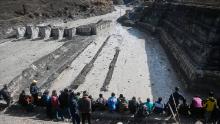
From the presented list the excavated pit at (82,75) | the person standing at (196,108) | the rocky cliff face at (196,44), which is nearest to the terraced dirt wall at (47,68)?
the excavated pit at (82,75)

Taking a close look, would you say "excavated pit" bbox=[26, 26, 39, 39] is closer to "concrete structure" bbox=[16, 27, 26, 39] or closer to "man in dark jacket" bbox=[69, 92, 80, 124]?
"concrete structure" bbox=[16, 27, 26, 39]

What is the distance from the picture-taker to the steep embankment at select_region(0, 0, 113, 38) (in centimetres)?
5087

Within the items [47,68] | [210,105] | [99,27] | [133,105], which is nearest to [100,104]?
[133,105]

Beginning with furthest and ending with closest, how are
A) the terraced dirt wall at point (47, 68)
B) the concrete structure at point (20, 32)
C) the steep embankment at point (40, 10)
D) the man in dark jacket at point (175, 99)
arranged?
1. the steep embankment at point (40, 10)
2. the concrete structure at point (20, 32)
3. the terraced dirt wall at point (47, 68)
4. the man in dark jacket at point (175, 99)

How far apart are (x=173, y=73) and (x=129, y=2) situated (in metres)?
103

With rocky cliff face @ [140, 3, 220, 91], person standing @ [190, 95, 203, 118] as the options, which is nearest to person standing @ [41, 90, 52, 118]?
person standing @ [190, 95, 203, 118]

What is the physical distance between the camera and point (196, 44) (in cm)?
2528

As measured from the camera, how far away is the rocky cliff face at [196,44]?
21.8 m

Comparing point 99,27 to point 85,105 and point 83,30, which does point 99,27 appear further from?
point 85,105

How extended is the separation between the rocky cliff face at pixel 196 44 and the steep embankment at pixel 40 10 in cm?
2342

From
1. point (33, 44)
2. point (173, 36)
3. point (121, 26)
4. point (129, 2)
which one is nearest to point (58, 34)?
point (33, 44)

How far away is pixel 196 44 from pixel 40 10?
42151 millimetres

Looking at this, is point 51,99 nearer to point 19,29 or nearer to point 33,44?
point 33,44

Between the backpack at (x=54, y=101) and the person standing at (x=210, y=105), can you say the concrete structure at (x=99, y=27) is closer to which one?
the backpack at (x=54, y=101)
